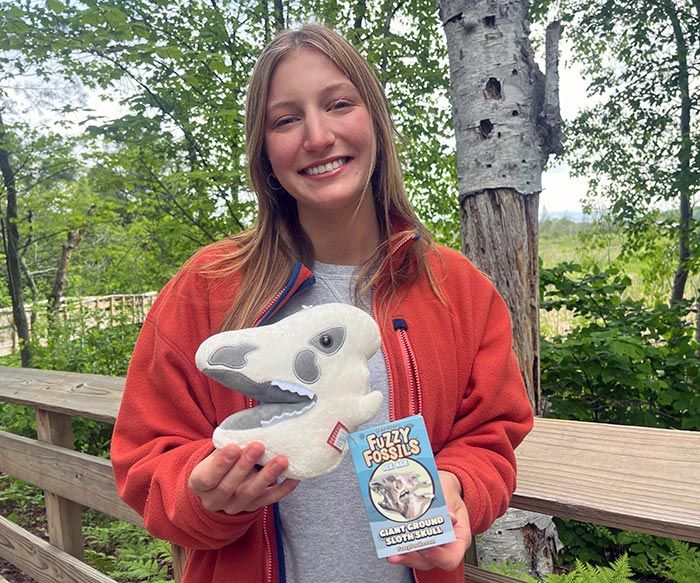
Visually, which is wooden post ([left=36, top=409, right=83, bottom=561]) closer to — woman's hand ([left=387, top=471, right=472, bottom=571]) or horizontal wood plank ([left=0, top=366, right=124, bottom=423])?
horizontal wood plank ([left=0, top=366, right=124, bottom=423])

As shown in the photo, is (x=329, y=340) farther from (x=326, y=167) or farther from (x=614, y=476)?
(x=614, y=476)

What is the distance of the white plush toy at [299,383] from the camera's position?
855 millimetres

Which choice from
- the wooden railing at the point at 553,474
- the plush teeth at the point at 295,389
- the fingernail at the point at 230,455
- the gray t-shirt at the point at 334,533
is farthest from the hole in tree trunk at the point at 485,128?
the fingernail at the point at 230,455

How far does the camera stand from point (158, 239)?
5.57 metres

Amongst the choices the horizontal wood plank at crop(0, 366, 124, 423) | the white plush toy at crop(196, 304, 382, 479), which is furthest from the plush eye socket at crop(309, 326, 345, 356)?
the horizontal wood plank at crop(0, 366, 124, 423)

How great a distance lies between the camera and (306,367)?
0.88 m

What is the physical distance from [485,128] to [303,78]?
133cm

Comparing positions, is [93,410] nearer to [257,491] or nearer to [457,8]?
[257,491]

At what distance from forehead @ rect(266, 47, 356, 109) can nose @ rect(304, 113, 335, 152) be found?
0.06 m

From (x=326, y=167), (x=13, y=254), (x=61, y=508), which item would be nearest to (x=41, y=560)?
(x=61, y=508)

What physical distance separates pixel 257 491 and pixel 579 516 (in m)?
0.62

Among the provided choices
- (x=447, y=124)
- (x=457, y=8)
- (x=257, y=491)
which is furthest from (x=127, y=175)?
(x=257, y=491)

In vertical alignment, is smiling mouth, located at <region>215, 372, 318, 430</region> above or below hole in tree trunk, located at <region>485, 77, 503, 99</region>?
below

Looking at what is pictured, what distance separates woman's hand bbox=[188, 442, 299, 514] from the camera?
32.3 inches
